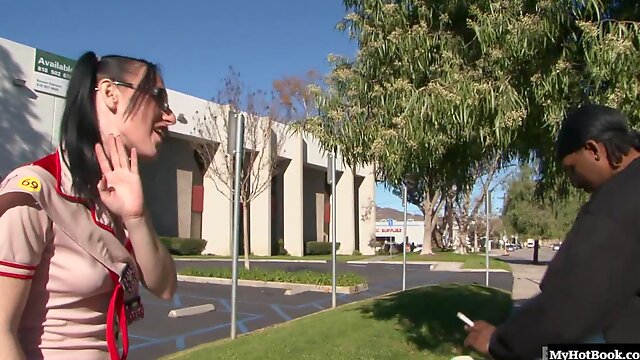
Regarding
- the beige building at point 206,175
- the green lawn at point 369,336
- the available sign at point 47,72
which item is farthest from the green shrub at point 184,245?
the green lawn at point 369,336

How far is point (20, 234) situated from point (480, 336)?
1448mm

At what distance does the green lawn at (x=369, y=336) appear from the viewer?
7258 millimetres

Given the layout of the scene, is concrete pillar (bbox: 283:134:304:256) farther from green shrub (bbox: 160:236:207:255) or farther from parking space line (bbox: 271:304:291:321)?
parking space line (bbox: 271:304:291:321)

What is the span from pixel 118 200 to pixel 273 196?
37409mm

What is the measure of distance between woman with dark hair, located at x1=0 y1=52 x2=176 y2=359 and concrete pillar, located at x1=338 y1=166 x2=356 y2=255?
4550cm

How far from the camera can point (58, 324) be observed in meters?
1.62

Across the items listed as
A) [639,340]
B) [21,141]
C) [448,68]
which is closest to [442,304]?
[448,68]

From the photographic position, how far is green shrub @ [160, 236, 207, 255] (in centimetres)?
3092

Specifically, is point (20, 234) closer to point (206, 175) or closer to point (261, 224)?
point (206, 175)

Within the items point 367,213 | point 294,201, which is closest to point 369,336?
point 294,201

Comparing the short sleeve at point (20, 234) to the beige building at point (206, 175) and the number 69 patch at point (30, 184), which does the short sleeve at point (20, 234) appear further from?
the beige building at point (206, 175)

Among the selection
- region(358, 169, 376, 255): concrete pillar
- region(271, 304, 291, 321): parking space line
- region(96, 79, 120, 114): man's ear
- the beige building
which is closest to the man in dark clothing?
region(96, 79, 120, 114): man's ear

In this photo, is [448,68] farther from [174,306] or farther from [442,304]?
[174,306]

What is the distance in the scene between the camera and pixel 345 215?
4834 centimetres
